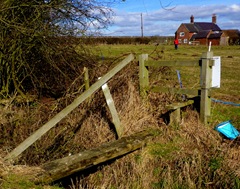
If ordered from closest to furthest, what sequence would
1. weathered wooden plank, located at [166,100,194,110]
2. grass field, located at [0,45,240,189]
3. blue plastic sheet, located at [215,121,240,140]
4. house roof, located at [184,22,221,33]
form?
1. grass field, located at [0,45,240,189]
2. blue plastic sheet, located at [215,121,240,140]
3. weathered wooden plank, located at [166,100,194,110]
4. house roof, located at [184,22,221,33]

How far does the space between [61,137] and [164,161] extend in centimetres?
235

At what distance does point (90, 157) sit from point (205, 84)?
2.77 m

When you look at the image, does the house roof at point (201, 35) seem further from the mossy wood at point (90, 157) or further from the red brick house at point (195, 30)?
the mossy wood at point (90, 157)

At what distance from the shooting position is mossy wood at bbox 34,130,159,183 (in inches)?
178

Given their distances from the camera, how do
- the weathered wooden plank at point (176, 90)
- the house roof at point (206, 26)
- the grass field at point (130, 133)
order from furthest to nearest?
the house roof at point (206, 26) → the weathered wooden plank at point (176, 90) → the grass field at point (130, 133)

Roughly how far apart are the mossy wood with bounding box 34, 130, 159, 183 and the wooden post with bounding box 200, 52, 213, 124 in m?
1.11

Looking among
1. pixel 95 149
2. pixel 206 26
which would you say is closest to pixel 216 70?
pixel 95 149

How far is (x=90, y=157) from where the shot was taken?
5.04 metres

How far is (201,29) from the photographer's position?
86.6 meters

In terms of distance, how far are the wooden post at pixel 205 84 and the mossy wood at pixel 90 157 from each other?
1.11 meters

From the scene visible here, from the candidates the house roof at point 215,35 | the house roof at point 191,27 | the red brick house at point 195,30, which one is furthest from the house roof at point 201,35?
the house roof at point 191,27

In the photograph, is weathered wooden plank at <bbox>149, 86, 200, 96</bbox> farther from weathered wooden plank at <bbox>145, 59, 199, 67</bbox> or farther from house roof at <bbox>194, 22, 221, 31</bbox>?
house roof at <bbox>194, 22, 221, 31</bbox>

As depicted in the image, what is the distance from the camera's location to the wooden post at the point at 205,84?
6165mm

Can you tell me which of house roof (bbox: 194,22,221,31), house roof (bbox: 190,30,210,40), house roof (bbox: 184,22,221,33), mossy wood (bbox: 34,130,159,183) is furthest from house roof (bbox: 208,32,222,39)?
mossy wood (bbox: 34,130,159,183)
